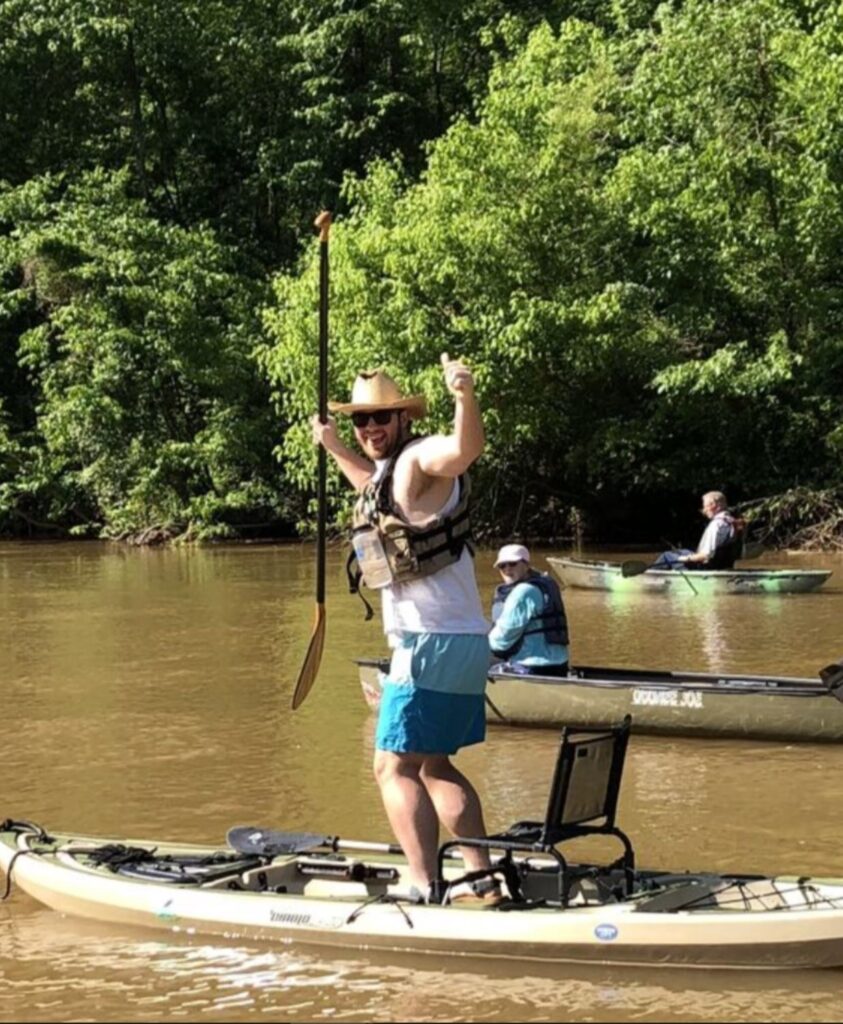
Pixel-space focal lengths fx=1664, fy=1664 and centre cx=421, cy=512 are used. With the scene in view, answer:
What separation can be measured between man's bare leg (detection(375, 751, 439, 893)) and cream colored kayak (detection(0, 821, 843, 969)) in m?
0.17

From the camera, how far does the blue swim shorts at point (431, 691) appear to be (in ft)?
18.1

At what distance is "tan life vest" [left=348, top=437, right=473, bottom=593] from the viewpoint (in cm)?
553

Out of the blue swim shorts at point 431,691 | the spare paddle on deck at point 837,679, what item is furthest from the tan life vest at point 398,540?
the spare paddle on deck at point 837,679

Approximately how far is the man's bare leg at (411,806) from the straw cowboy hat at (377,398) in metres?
1.17

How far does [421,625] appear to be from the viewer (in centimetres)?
556

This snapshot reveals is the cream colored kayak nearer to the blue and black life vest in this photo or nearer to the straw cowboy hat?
the straw cowboy hat

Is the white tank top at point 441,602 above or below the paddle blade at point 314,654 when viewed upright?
above

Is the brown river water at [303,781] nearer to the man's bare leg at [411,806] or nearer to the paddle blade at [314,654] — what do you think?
the man's bare leg at [411,806]

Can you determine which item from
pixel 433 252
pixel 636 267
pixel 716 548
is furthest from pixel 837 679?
pixel 636 267

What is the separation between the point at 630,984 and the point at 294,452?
23.3 meters

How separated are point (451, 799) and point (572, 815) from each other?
0.41 metres

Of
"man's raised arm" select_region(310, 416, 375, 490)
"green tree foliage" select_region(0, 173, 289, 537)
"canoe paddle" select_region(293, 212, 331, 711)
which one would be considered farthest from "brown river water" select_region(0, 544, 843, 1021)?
"green tree foliage" select_region(0, 173, 289, 537)

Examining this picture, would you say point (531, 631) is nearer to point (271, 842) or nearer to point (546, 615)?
point (546, 615)

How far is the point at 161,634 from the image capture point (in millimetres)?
16453
